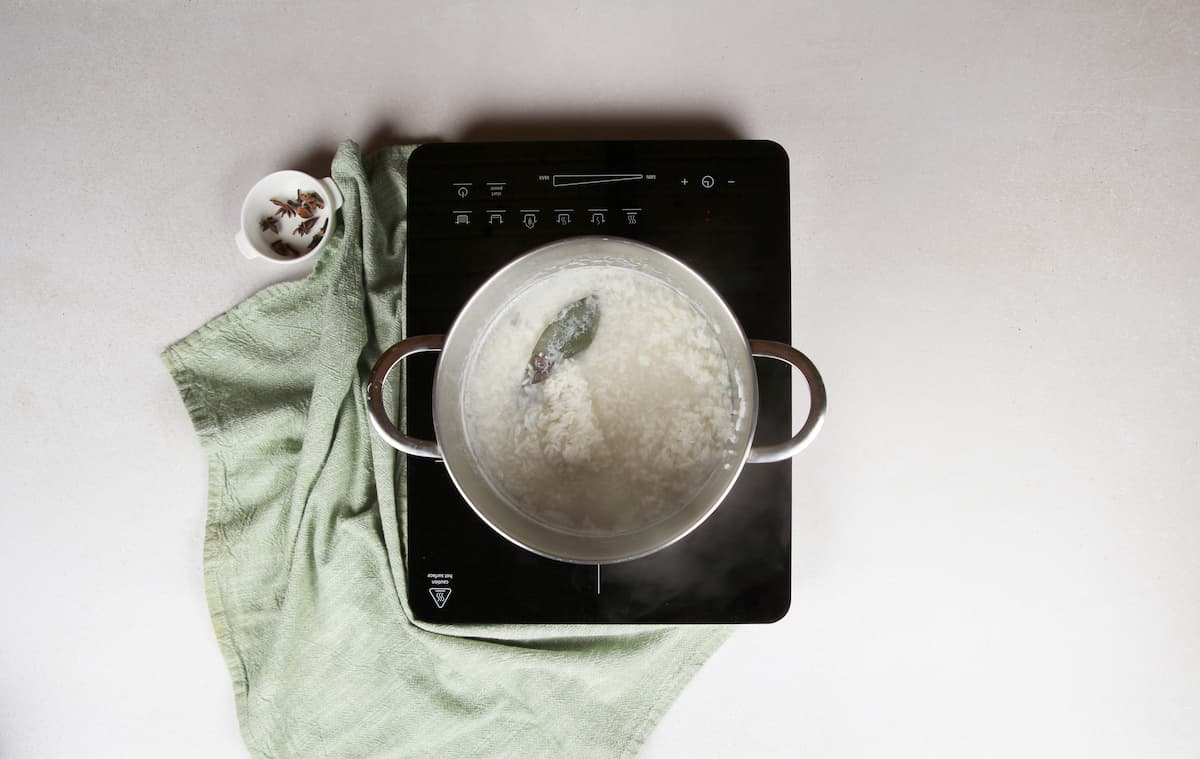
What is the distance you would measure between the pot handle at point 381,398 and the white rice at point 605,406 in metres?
0.05

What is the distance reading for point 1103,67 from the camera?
0.79 meters

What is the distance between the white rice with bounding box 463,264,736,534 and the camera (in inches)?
25.2

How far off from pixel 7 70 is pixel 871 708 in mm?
1138

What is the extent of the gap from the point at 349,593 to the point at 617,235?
45cm

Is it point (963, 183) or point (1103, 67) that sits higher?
point (1103, 67)

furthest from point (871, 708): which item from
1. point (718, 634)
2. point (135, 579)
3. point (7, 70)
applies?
point (7, 70)

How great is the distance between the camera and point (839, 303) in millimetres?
791

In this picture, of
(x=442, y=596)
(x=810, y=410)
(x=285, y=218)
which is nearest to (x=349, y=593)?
(x=442, y=596)

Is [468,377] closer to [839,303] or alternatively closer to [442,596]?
[442,596]

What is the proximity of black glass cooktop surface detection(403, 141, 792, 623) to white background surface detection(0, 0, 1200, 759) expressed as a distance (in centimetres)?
8

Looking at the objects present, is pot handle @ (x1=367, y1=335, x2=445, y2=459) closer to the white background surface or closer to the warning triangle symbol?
the warning triangle symbol

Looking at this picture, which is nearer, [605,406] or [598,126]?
[605,406]

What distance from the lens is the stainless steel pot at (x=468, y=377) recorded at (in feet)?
1.89

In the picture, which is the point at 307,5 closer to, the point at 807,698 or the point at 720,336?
the point at 720,336
